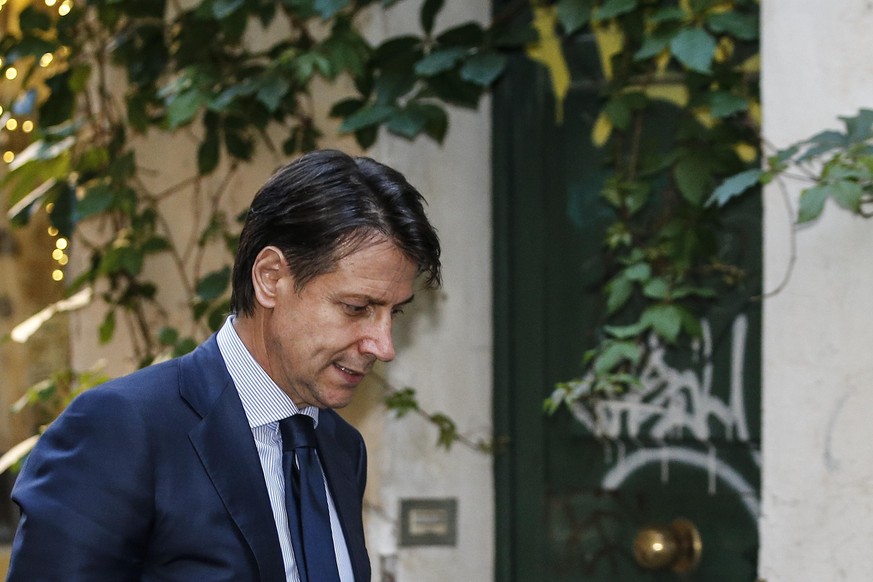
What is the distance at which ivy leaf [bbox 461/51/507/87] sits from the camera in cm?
303

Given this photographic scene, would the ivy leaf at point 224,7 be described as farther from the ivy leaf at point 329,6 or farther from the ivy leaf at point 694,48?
the ivy leaf at point 694,48

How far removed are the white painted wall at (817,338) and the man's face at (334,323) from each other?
117cm

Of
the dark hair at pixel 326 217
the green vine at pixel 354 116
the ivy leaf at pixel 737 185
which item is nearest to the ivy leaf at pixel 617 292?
the green vine at pixel 354 116

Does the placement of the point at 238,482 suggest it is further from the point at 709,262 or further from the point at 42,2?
the point at 42,2

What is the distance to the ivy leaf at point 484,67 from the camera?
3.03 metres

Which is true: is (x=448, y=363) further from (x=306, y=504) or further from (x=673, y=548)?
(x=306, y=504)

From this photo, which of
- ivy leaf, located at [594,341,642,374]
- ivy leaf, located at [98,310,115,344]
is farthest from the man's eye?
ivy leaf, located at [98,310,115,344]

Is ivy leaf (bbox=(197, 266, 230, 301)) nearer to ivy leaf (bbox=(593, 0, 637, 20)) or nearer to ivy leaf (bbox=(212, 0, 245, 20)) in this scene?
ivy leaf (bbox=(212, 0, 245, 20))

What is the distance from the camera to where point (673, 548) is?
10.4 feet

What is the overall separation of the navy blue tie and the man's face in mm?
51

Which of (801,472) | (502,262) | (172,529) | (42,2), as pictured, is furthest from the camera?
(42,2)

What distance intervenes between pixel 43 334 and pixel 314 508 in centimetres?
545

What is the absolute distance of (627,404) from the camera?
3.26 metres

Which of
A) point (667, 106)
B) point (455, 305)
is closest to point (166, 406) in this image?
point (455, 305)
